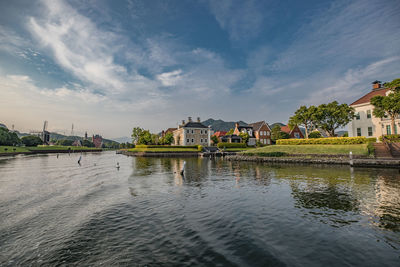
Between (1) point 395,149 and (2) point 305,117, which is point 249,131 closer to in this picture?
(2) point 305,117

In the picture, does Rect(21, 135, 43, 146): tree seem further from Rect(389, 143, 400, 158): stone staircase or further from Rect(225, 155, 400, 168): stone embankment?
Rect(389, 143, 400, 158): stone staircase

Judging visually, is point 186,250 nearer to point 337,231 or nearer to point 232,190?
point 337,231

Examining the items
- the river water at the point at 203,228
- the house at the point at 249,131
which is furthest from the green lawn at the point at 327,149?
the house at the point at 249,131

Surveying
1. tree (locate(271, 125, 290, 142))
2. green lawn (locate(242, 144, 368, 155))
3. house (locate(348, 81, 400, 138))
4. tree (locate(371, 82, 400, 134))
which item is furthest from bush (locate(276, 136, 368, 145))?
tree (locate(271, 125, 290, 142))

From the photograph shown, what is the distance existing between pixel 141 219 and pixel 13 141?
393 ft

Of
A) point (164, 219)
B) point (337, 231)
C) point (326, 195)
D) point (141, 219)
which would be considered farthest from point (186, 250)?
point (326, 195)

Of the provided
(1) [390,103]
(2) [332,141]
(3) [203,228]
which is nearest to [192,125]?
(2) [332,141]

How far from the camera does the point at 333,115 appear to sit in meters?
44.8

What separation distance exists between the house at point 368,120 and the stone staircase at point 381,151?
36.1ft

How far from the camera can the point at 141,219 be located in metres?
9.28

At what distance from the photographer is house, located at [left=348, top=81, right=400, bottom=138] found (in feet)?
131

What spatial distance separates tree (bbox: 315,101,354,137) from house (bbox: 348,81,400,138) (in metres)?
2.11

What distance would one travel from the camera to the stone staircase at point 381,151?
95.7 feet

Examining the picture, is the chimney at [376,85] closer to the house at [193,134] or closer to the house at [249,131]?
the house at [249,131]
